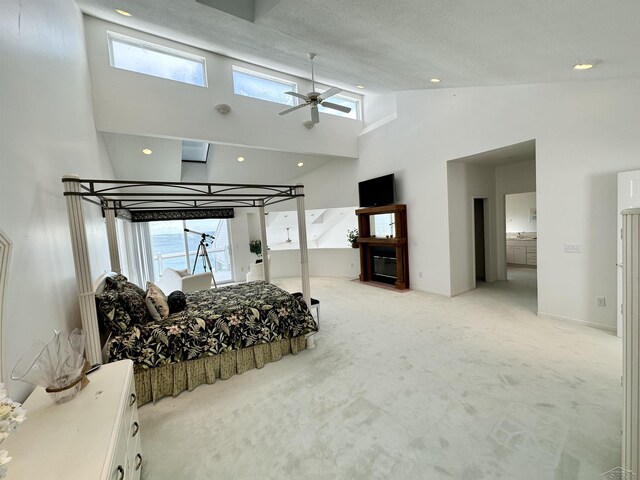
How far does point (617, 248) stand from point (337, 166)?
547 cm

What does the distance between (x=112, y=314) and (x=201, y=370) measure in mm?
941

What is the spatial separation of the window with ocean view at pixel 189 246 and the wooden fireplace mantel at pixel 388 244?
368 cm

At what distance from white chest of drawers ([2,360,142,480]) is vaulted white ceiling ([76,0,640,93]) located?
249 cm

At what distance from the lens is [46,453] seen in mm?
999

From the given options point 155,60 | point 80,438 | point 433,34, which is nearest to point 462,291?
point 433,34

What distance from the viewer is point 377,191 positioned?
604 centimetres

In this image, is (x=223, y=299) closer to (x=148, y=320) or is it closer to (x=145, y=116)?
(x=148, y=320)

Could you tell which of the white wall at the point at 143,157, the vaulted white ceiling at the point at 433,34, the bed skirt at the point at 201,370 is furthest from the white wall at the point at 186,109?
the bed skirt at the point at 201,370

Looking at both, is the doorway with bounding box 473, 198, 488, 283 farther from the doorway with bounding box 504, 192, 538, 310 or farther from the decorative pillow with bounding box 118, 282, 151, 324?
the decorative pillow with bounding box 118, 282, 151, 324

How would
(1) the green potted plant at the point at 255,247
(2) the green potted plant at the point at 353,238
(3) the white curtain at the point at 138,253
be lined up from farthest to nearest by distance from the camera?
(1) the green potted plant at the point at 255,247 → (2) the green potted plant at the point at 353,238 → (3) the white curtain at the point at 138,253

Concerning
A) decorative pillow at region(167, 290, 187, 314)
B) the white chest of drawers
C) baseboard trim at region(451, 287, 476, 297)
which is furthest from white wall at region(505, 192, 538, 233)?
the white chest of drawers

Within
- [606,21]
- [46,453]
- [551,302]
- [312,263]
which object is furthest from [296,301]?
[312,263]

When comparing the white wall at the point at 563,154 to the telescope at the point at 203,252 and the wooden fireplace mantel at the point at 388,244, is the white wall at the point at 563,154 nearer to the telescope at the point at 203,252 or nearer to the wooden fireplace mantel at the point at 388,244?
the wooden fireplace mantel at the point at 388,244

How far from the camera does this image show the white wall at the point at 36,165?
1.41 metres
